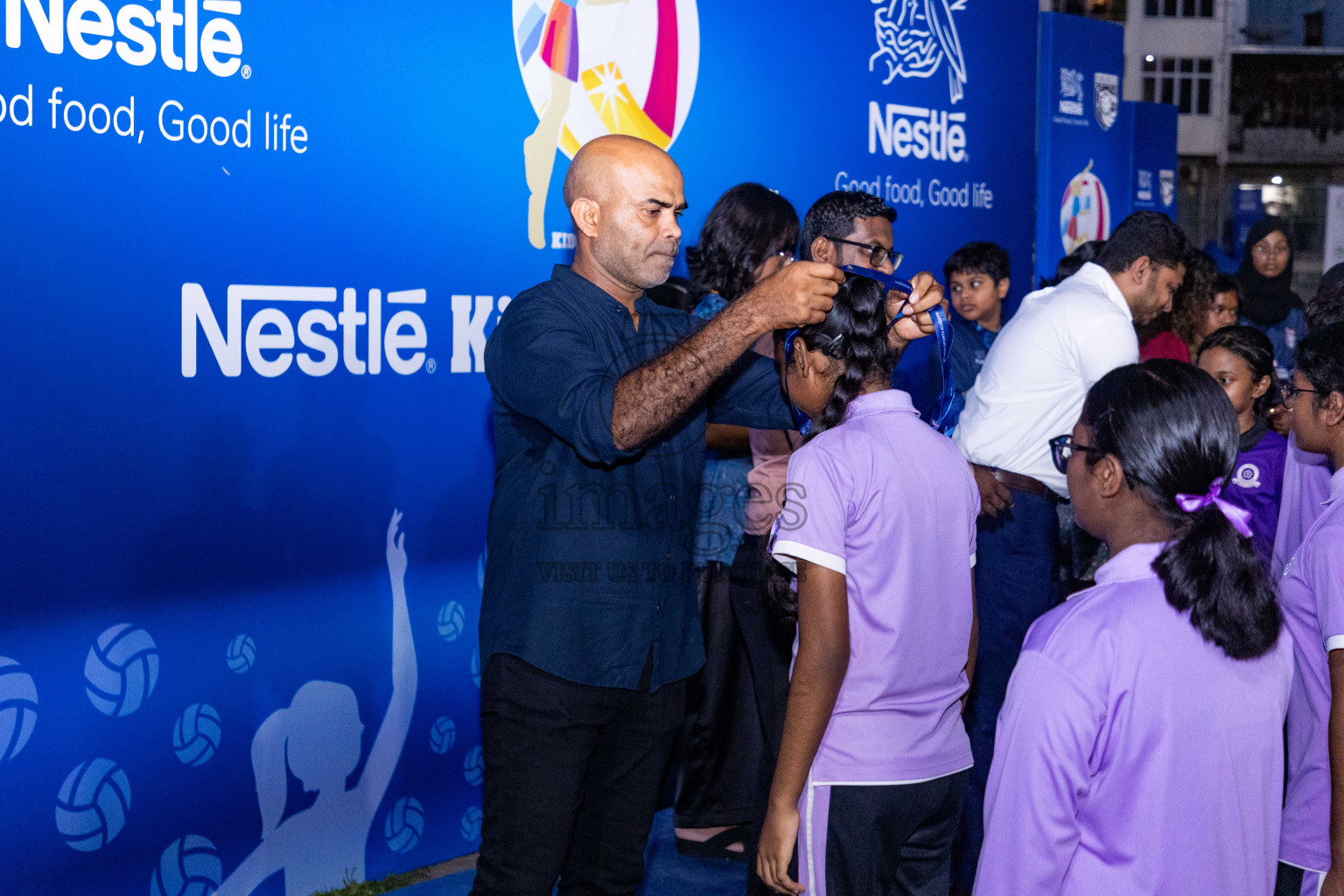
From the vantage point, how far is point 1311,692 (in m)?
1.82

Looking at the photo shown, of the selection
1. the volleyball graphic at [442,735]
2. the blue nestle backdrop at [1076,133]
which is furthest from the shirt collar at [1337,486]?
the blue nestle backdrop at [1076,133]

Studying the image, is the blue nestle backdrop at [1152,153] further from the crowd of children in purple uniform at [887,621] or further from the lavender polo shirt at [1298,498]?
the lavender polo shirt at [1298,498]

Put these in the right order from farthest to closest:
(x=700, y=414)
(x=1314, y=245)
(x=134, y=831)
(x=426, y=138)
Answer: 1. (x=1314, y=245)
2. (x=426, y=138)
3. (x=134, y=831)
4. (x=700, y=414)

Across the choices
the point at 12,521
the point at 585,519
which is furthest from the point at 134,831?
the point at 585,519

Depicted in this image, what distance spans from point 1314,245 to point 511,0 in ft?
41.2

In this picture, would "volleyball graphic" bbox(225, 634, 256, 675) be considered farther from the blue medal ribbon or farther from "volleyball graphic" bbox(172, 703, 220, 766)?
→ the blue medal ribbon

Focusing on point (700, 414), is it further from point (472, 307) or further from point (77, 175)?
point (77, 175)

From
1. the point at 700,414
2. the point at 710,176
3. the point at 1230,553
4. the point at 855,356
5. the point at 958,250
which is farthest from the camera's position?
the point at 958,250

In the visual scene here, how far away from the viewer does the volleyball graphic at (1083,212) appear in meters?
7.27

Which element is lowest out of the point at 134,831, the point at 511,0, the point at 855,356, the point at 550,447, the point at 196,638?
the point at 134,831

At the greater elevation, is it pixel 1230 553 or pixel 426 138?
pixel 426 138

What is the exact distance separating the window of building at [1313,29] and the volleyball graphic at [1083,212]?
4062 cm

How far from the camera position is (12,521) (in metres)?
2.37

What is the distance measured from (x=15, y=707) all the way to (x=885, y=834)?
5.93 ft
